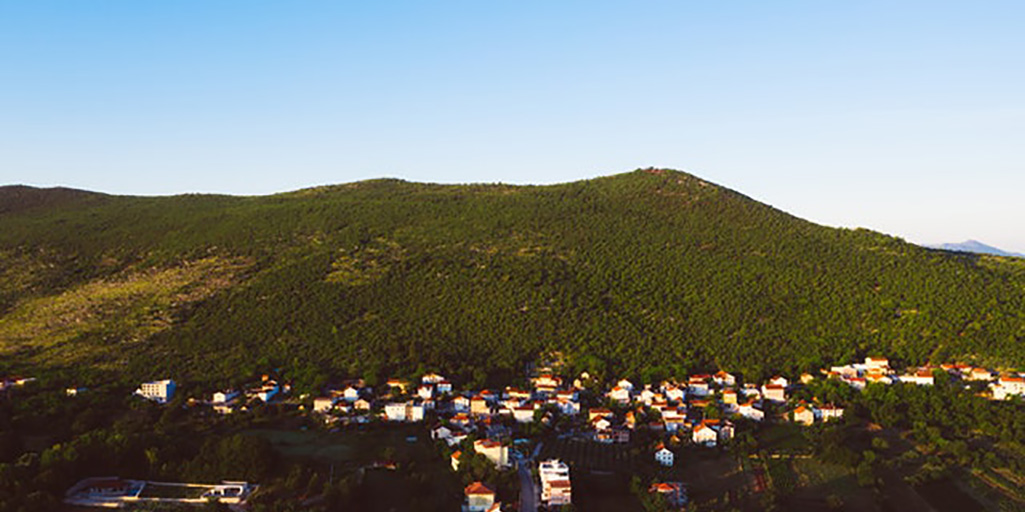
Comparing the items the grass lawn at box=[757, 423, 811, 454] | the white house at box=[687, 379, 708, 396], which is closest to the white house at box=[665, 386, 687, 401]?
the white house at box=[687, 379, 708, 396]

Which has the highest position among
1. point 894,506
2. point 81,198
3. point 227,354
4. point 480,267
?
point 81,198

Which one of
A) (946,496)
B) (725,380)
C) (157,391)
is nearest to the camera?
(946,496)

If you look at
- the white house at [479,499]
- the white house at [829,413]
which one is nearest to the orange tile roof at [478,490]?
the white house at [479,499]

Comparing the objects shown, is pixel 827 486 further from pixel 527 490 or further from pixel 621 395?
pixel 621 395

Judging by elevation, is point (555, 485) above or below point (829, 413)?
below

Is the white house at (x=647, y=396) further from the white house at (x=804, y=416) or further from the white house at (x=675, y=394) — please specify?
the white house at (x=804, y=416)

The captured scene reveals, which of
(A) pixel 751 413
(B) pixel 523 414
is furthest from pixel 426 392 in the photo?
(A) pixel 751 413

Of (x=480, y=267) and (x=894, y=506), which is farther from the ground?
(x=480, y=267)

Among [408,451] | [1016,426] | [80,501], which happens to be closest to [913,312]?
[1016,426]

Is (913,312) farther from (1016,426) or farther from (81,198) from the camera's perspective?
(81,198)
